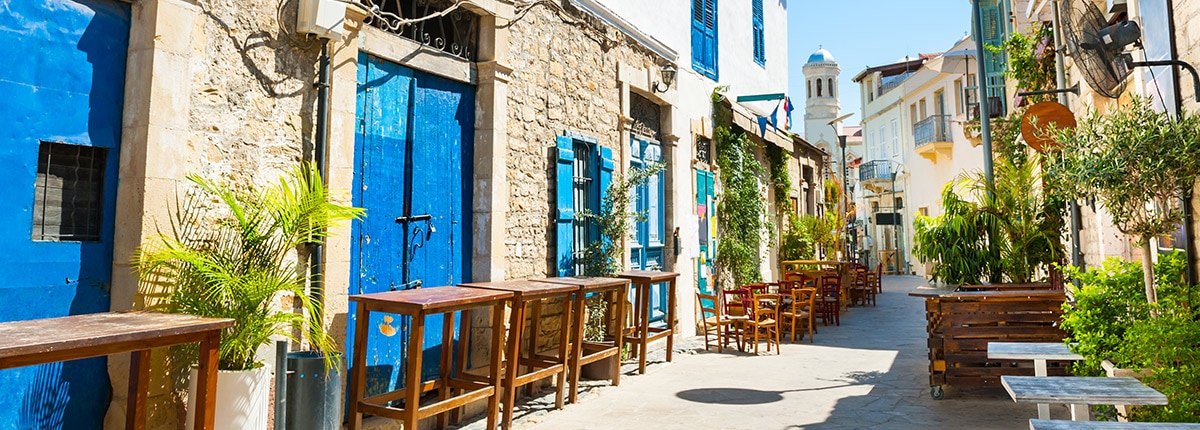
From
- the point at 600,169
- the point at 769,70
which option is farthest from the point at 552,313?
the point at 769,70

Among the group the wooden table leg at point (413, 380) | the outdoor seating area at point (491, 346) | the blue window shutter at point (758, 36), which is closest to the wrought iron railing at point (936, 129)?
the blue window shutter at point (758, 36)

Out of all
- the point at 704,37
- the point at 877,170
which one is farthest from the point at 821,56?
the point at 704,37

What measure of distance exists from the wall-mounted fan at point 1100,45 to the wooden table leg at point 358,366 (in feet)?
15.7

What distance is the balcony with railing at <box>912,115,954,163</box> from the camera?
23.6m

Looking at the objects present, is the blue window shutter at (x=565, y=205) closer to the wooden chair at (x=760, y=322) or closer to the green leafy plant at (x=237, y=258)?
the wooden chair at (x=760, y=322)

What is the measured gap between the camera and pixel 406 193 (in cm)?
525

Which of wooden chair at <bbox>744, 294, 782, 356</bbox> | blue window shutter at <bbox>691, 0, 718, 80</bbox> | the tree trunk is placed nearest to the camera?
the tree trunk

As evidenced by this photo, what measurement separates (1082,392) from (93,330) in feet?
13.5

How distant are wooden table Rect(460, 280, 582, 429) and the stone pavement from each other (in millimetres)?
276

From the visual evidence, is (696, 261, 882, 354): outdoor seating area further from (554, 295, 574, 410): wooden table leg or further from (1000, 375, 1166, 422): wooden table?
(1000, 375, 1166, 422): wooden table

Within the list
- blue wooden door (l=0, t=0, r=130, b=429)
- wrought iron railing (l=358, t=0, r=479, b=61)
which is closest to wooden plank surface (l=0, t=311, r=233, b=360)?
blue wooden door (l=0, t=0, r=130, b=429)

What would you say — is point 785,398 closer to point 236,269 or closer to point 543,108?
point 543,108

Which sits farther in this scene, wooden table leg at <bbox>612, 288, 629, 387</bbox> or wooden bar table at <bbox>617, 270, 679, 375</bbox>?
wooden bar table at <bbox>617, 270, 679, 375</bbox>

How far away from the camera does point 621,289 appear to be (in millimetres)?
6523
